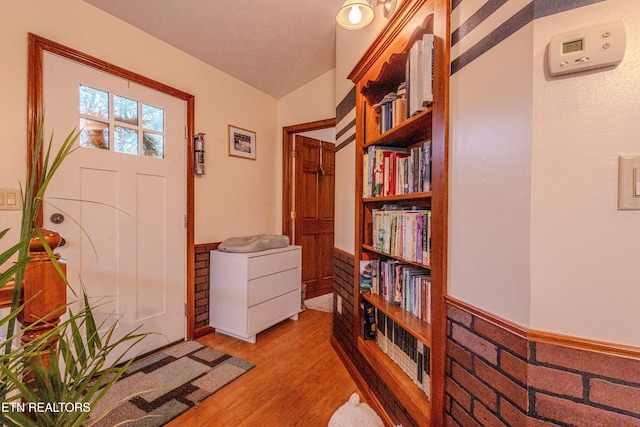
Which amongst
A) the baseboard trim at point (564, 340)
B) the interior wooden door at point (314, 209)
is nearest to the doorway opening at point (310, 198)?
the interior wooden door at point (314, 209)

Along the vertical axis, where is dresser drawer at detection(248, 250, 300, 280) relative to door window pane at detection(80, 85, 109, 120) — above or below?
below

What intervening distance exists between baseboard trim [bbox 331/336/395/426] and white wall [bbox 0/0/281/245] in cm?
139

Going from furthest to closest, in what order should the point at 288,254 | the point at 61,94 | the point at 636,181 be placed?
the point at 288,254 < the point at 61,94 < the point at 636,181

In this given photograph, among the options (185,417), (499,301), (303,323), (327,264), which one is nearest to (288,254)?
(303,323)

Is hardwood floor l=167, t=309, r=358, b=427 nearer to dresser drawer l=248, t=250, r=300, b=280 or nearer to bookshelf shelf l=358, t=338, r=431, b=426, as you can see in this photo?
bookshelf shelf l=358, t=338, r=431, b=426

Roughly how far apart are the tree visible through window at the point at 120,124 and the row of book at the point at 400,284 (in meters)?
1.72

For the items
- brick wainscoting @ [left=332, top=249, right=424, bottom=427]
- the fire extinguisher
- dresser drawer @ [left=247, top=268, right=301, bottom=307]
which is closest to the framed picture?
the fire extinguisher

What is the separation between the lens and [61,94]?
67.7 inches

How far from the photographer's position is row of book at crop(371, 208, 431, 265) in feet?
4.06

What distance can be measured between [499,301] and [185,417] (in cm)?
158

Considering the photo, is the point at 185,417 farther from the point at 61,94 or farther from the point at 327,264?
the point at 327,264

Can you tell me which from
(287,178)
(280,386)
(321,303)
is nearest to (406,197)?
(280,386)

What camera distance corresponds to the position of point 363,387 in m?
1.75

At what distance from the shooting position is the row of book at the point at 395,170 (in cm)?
Answer: 129
